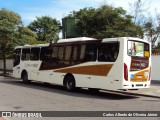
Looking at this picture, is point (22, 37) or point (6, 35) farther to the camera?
point (22, 37)

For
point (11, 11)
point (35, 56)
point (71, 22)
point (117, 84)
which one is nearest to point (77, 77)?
point (117, 84)

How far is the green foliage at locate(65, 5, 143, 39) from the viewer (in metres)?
34.2

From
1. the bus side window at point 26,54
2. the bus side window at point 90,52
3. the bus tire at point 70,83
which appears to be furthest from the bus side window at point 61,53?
the bus side window at point 26,54

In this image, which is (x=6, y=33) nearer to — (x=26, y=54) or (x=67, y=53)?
(x=26, y=54)

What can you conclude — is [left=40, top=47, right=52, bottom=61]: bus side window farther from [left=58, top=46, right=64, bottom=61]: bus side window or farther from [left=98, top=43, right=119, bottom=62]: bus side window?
[left=98, top=43, right=119, bottom=62]: bus side window

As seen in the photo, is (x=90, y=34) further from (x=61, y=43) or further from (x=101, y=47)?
(x=101, y=47)

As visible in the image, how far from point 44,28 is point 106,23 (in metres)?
25.2

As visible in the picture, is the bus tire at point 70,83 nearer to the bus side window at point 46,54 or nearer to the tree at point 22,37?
the bus side window at point 46,54

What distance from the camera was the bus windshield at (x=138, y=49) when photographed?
1635 cm

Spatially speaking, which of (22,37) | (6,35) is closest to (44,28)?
(22,37)

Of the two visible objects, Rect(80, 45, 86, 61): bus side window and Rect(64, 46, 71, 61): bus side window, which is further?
Rect(64, 46, 71, 61): bus side window

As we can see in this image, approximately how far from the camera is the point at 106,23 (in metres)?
38.0

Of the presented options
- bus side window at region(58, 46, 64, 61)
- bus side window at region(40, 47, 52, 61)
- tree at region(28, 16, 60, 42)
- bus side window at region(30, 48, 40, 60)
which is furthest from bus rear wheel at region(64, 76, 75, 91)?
tree at region(28, 16, 60, 42)

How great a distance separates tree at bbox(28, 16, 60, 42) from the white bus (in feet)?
126
